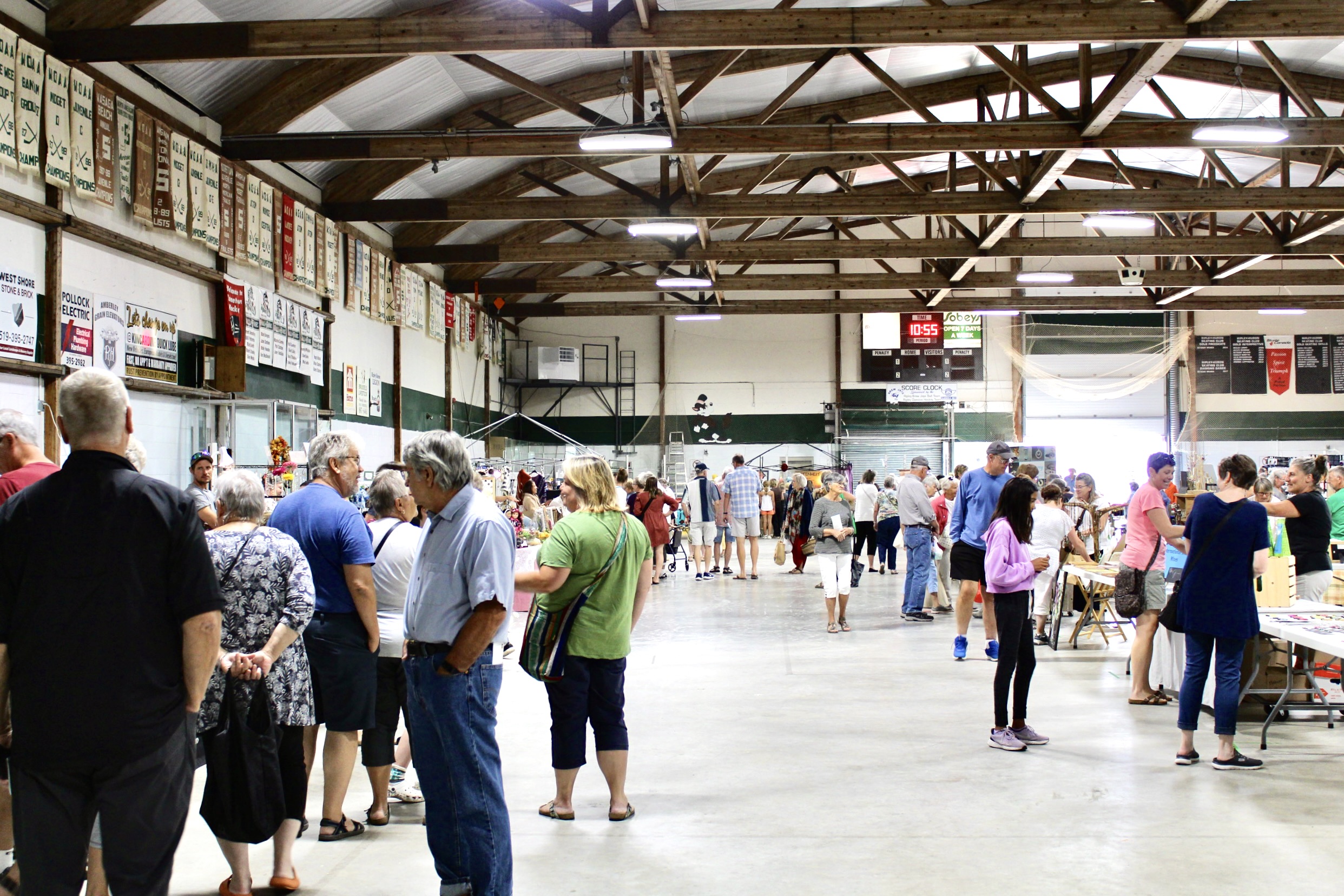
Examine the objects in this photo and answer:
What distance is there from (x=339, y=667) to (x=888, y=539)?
11.7m

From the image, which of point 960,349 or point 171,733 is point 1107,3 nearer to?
point 171,733

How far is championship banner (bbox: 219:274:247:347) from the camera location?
33.0 feet

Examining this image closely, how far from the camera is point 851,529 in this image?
28.9 feet

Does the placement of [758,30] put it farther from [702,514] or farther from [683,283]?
[683,283]

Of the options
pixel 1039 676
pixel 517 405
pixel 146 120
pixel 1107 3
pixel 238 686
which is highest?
pixel 1107 3

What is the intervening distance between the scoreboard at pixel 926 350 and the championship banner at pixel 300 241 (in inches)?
577

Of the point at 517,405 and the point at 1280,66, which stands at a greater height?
the point at 1280,66

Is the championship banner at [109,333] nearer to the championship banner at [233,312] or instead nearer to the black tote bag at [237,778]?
the championship banner at [233,312]

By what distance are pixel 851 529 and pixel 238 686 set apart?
632 cm

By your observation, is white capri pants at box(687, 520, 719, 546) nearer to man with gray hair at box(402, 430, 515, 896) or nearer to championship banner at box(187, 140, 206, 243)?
championship banner at box(187, 140, 206, 243)

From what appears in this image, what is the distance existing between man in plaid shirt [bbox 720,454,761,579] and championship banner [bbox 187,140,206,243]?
663 centimetres

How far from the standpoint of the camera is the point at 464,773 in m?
2.94

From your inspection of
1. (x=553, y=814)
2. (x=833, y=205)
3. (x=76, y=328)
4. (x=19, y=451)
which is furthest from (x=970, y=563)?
(x=833, y=205)

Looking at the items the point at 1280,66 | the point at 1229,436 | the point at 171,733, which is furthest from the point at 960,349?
the point at 171,733
